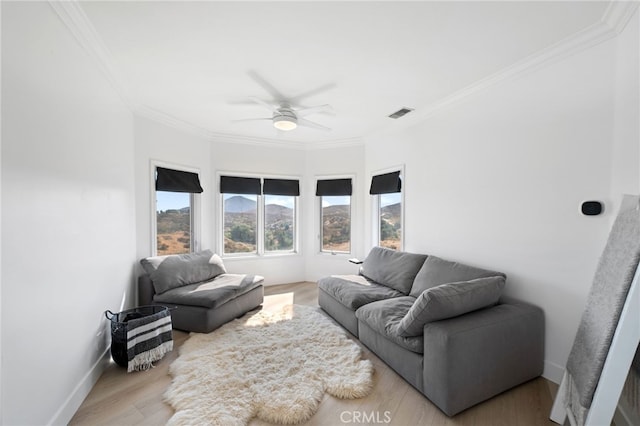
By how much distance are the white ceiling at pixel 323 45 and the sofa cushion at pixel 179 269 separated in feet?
6.59

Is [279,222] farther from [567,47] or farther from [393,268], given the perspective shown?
[567,47]

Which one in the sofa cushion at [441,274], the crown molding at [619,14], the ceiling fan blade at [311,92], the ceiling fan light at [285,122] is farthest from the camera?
the ceiling fan light at [285,122]

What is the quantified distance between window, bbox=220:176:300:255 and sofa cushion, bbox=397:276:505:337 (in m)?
3.32

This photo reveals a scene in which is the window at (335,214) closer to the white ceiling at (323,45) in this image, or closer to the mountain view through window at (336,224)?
the mountain view through window at (336,224)

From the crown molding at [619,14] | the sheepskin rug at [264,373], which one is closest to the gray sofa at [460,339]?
the sheepskin rug at [264,373]

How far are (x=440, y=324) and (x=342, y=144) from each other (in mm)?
3664

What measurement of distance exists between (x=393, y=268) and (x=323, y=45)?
2605 mm

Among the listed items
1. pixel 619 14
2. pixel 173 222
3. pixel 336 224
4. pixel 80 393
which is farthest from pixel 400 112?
pixel 80 393

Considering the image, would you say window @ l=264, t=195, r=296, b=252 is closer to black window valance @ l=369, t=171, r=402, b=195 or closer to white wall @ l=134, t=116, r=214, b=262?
white wall @ l=134, t=116, r=214, b=262

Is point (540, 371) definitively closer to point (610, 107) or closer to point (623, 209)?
point (623, 209)

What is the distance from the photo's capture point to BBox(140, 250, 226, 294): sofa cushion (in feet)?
10.5

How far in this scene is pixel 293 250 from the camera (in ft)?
17.1

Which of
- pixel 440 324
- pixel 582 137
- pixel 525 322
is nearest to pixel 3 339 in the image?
pixel 440 324

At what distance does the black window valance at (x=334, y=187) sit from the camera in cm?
486
